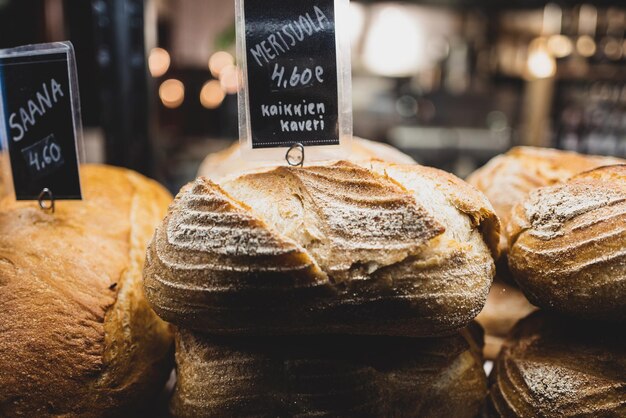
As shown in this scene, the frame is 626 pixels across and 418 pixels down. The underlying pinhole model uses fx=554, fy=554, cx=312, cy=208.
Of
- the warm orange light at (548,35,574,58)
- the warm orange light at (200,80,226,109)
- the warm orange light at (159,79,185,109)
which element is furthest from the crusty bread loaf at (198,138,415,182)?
the warm orange light at (159,79,185,109)

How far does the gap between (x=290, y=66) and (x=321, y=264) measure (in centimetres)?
45

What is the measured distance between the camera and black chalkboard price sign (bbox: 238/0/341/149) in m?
1.17

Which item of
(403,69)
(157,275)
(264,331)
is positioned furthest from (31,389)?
(403,69)

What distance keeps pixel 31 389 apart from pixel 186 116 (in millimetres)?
8268

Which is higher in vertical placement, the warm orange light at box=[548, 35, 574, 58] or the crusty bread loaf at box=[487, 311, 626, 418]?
the warm orange light at box=[548, 35, 574, 58]

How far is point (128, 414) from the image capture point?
1218mm

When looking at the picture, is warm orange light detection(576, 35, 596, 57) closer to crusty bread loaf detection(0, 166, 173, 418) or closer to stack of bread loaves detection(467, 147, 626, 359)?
stack of bread loaves detection(467, 147, 626, 359)

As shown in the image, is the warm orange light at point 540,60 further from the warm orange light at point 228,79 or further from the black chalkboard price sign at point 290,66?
the black chalkboard price sign at point 290,66

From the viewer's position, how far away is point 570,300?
1.07 metres

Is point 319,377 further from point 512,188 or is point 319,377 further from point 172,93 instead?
point 172,93

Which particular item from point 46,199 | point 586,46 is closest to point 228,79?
point 586,46

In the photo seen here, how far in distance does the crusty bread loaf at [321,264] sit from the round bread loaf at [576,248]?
0.11 metres

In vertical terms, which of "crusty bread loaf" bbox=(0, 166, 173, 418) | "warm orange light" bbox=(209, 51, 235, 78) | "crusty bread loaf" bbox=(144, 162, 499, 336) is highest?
"warm orange light" bbox=(209, 51, 235, 78)

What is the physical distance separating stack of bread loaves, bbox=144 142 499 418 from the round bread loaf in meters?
0.09
